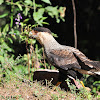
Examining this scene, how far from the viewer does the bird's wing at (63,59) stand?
4.88 meters

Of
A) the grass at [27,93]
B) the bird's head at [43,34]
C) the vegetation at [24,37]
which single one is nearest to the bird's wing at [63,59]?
the bird's head at [43,34]

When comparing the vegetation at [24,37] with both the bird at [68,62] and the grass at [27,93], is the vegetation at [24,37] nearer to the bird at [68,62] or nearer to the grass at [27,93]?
the grass at [27,93]

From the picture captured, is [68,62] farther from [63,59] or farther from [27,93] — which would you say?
[27,93]

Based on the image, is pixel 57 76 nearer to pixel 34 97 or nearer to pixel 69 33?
pixel 34 97

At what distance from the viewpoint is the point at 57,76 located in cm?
555

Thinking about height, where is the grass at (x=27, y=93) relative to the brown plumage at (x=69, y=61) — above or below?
below

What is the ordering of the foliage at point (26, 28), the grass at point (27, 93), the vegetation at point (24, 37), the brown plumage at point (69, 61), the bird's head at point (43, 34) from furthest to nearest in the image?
1. the foliage at point (26, 28)
2. the vegetation at point (24, 37)
3. the bird's head at point (43, 34)
4. the brown plumage at point (69, 61)
5. the grass at point (27, 93)

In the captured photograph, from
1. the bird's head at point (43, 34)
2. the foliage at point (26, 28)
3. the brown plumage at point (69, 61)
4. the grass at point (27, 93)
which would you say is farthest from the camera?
the foliage at point (26, 28)

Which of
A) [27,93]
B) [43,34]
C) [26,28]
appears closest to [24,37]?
[26,28]

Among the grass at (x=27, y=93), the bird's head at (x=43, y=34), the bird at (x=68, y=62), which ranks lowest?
the grass at (x=27, y=93)

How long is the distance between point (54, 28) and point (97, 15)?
1426mm

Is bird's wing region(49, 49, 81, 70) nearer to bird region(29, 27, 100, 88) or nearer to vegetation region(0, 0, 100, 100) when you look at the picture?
bird region(29, 27, 100, 88)

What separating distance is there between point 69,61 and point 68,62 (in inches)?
1.2

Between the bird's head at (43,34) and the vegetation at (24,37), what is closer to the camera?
the bird's head at (43,34)
